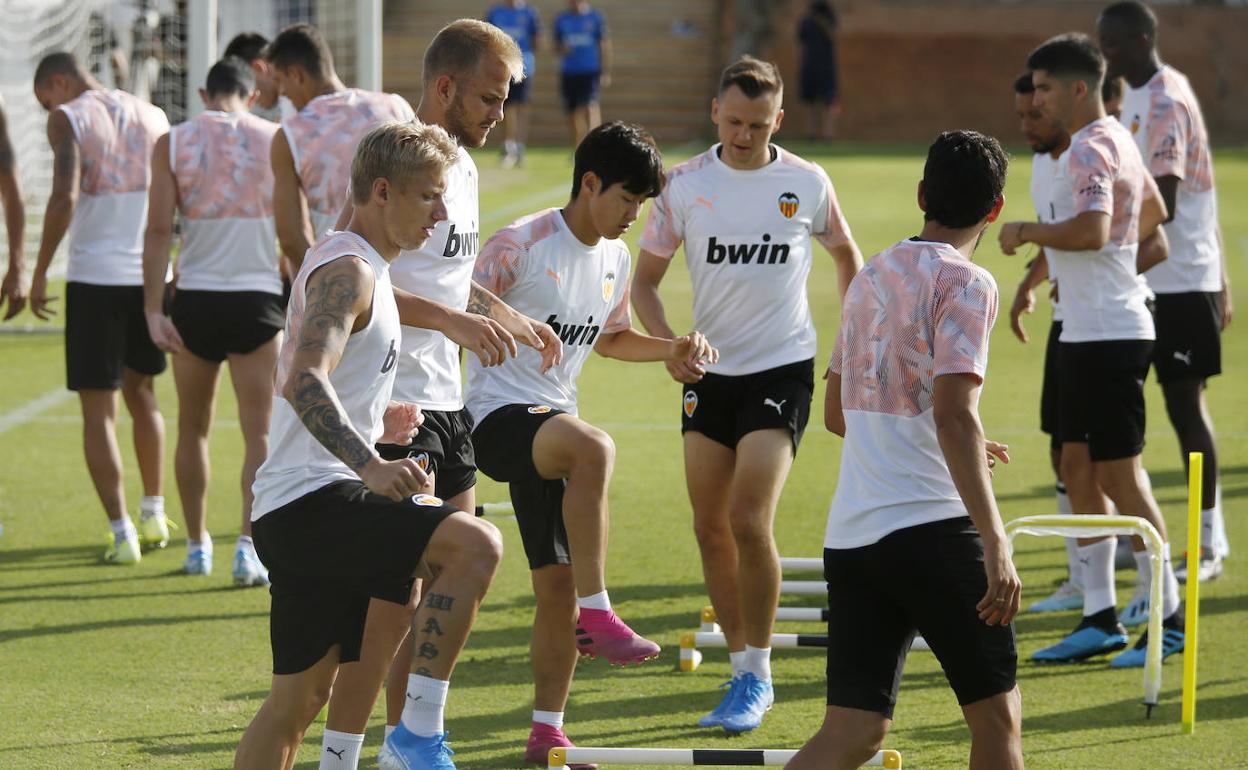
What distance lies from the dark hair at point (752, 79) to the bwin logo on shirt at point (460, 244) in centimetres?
131

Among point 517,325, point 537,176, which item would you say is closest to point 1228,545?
point 517,325

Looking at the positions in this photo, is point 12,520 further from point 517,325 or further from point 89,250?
point 517,325

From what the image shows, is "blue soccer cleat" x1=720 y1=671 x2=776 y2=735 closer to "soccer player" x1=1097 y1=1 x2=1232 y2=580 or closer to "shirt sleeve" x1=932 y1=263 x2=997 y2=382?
"shirt sleeve" x1=932 y1=263 x2=997 y2=382

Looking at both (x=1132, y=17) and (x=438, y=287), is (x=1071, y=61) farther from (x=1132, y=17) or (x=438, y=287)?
(x=438, y=287)

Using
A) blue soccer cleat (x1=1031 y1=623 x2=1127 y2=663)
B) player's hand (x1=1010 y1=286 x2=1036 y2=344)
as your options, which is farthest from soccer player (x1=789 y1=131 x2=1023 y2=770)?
player's hand (x1=1010 y1=286 x2=1036 y2=344)

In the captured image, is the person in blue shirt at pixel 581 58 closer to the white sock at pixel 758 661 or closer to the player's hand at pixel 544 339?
the white sock at pixel 758 661

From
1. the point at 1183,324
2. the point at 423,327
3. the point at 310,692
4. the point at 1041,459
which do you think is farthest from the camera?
the point at 1041,459

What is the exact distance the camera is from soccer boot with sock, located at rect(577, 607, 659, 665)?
5.40 m

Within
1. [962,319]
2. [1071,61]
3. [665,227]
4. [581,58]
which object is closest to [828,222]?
[665,227]

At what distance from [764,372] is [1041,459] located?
16.4 feet

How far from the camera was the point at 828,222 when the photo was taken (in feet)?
21.7

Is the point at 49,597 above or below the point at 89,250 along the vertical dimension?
below

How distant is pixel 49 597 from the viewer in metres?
7.73

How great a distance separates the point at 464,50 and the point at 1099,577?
11.3 ft
